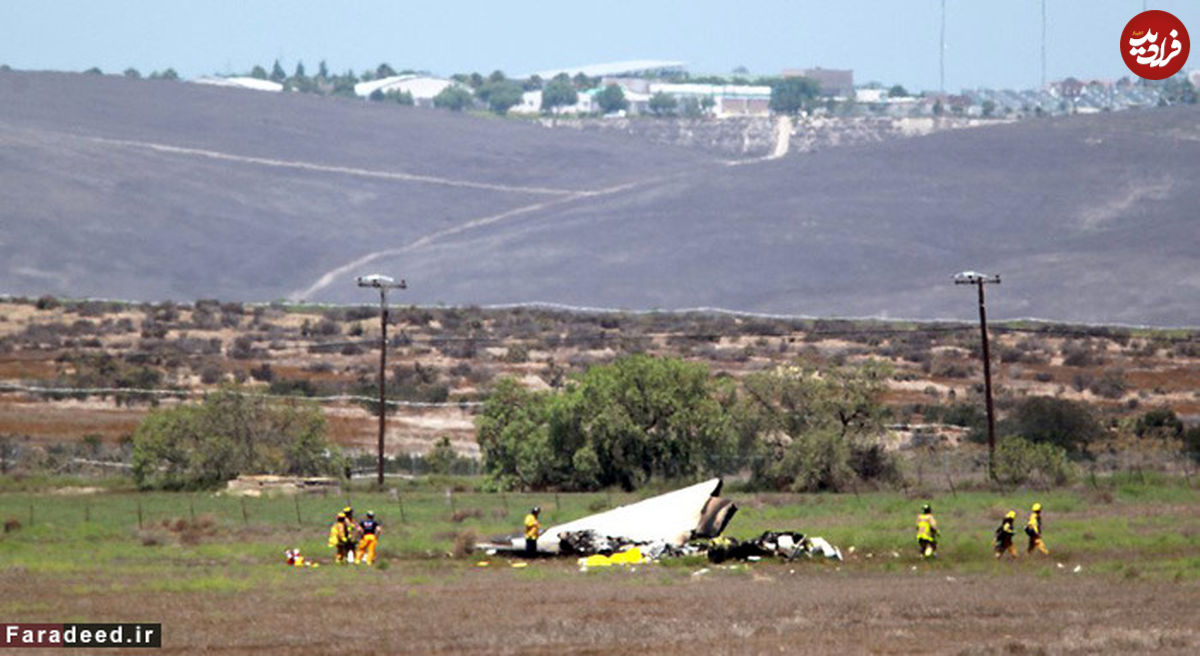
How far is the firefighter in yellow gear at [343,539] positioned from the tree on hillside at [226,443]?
2323 centimetres

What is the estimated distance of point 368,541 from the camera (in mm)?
38938

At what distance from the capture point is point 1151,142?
188000 millimetres

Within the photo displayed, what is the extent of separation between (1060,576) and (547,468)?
2964 centimetres

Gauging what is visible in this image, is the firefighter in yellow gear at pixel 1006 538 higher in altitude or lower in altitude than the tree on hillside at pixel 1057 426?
lower

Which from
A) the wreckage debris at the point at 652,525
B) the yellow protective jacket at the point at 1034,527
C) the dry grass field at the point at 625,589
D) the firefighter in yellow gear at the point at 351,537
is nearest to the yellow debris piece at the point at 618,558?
the wreckage debris at the point at 652,525

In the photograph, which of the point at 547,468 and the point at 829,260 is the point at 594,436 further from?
the point at 829,260

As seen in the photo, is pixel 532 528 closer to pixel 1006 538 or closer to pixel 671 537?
pixel 671 537

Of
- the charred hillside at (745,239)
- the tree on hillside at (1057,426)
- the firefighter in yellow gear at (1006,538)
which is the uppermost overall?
the charred hillside at (745,239)

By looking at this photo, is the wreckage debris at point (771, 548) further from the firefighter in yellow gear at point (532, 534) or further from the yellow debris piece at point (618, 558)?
the firefighter in yellow gear at point (532, 534)

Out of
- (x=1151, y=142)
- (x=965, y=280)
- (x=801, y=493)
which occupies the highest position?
(x=1151, y=142)

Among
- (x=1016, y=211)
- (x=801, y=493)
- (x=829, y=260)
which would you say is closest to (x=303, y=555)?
(x=801, y=493)

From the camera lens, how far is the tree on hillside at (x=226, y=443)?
62.7m

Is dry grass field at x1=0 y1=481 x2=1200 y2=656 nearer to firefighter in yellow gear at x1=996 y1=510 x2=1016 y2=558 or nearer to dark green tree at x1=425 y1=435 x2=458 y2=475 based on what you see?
firefighter in yellow gear at x1=996 y1=510 x2=1016 y2=558

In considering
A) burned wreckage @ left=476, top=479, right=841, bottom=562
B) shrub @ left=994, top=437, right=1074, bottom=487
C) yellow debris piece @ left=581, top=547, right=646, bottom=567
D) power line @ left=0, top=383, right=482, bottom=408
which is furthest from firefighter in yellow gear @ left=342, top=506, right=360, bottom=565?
power line @ left=0, top=383, right=482, bottom=408
